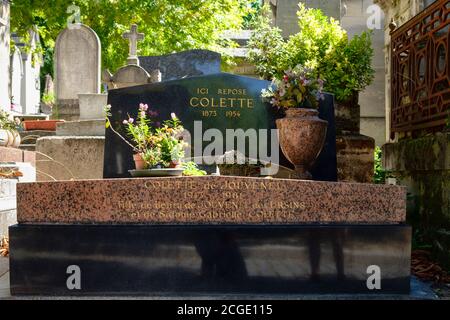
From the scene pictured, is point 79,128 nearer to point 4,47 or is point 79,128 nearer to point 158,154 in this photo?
point 4,47

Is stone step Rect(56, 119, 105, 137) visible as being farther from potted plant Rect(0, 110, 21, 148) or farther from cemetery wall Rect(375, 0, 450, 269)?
cemetery wall Rect(375, 0, 450, 269)

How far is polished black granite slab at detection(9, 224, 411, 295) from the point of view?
15.0 ft

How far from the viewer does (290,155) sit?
227 inches

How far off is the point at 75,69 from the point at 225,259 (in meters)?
10.3

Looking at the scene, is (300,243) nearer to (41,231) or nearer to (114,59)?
(41,231)

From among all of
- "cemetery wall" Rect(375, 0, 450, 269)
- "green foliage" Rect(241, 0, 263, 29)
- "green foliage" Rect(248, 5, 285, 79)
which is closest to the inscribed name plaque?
"cemetery wall" Rect(375, 0, 450, 269)

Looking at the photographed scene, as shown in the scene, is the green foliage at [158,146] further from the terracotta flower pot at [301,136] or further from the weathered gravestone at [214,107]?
the terracotta flower pot at [301,136]

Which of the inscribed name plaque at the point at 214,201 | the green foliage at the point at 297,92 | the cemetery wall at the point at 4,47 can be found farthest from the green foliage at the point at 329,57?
the cemetery wall at the point at 4,47

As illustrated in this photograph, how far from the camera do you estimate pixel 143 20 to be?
65.2ft

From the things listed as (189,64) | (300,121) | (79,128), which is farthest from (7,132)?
(300,121)

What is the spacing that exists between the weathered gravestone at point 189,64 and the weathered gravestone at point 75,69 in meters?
3.40

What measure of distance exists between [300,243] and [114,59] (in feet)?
56.3

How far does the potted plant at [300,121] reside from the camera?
5672mm
